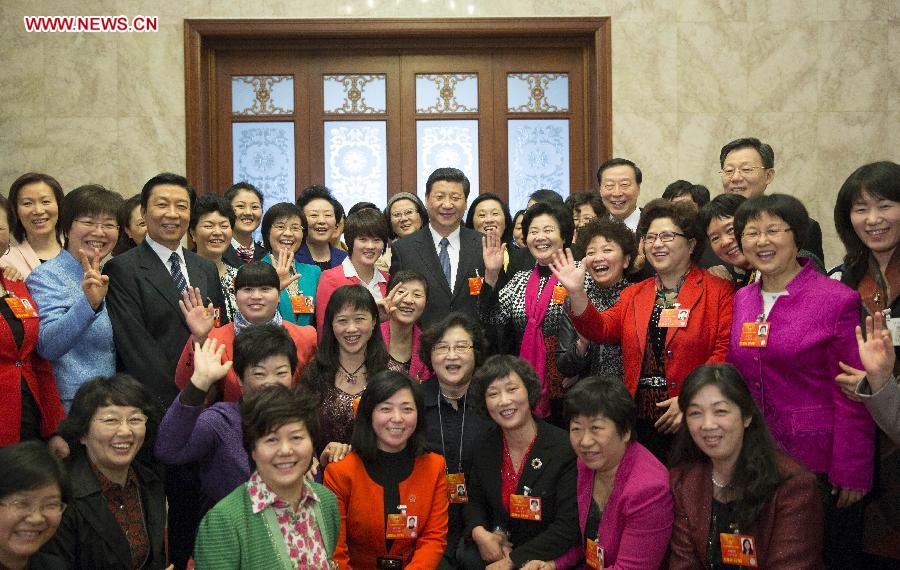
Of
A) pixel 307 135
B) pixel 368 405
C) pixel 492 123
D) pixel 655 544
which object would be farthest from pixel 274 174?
pixel 655 544

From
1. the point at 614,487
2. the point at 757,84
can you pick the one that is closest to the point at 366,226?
the point at 614,487

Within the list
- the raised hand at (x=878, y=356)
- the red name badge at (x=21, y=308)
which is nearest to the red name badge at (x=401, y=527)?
the red name badge at (x=21, y=308)

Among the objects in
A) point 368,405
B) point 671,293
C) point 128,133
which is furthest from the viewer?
point 128,133

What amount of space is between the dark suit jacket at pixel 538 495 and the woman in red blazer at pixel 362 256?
1.26 m

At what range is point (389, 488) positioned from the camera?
3.24 m

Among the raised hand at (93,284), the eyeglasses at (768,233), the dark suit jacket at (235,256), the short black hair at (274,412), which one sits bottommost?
the short black hair at (274,412)

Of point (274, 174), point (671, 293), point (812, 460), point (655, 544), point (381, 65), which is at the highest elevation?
point (381, 65)

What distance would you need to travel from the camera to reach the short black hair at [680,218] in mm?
3535

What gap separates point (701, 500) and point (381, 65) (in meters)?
4.52

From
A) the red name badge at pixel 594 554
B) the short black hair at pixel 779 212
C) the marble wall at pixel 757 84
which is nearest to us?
the red name badge at pixel 594 554

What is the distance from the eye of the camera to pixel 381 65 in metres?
6.58

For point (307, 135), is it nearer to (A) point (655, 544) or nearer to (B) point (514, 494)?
(B) point (514, 494)

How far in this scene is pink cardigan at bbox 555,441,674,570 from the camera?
2.98m

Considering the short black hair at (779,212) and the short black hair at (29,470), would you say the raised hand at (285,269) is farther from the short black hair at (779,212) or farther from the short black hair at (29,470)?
the short black hair at (779,212)
